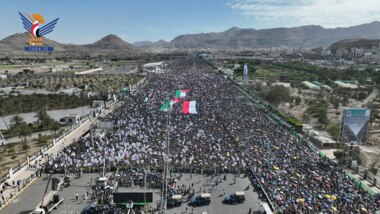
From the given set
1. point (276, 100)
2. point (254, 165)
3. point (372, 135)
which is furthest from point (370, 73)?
point (254, 165)

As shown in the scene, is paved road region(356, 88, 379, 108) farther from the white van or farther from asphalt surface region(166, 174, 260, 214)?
the white van

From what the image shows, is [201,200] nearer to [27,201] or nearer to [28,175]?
[27,201]

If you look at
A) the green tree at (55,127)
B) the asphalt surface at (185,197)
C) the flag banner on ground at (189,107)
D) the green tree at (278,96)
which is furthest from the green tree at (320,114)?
the green tree at (55,127)

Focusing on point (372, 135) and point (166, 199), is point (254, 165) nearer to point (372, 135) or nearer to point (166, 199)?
point (166, 199)

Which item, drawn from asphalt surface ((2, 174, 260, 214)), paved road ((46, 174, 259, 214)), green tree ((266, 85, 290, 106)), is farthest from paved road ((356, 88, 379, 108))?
asphalt surface ((2, 174, 260, 214))

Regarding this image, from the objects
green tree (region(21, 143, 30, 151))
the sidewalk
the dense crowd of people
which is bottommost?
green tree (region(21, 143, 30, 151))
